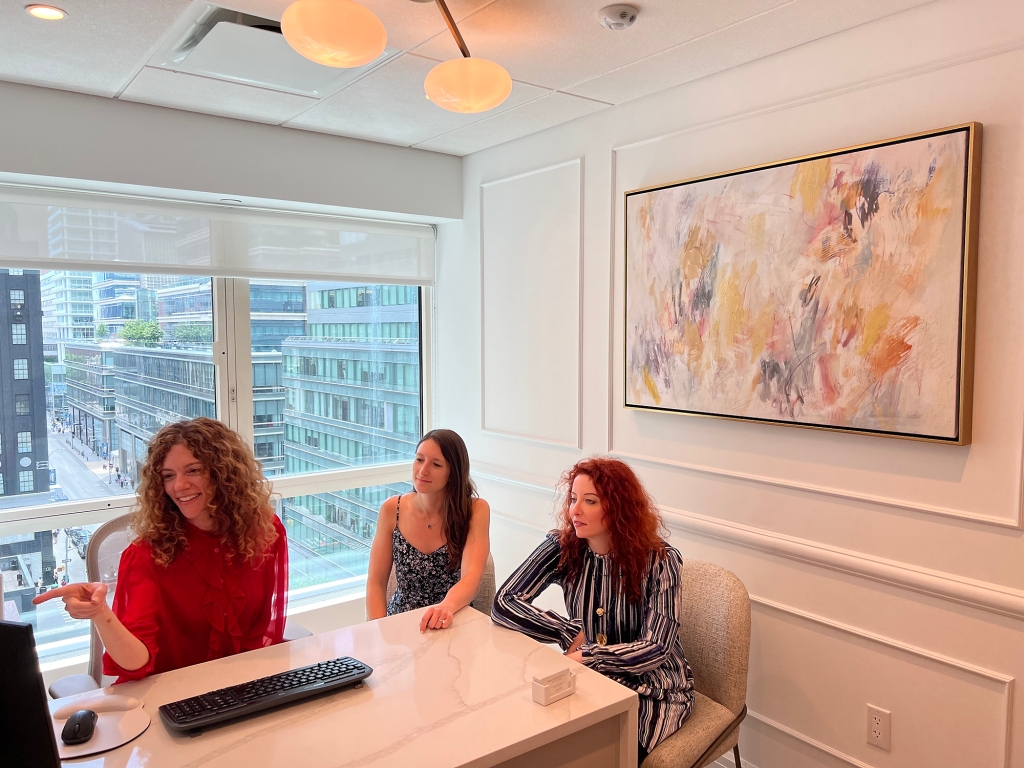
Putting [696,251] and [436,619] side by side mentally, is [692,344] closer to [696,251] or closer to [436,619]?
[696,251]

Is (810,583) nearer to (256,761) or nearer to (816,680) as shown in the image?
(816,680)

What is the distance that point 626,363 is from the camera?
2.80m

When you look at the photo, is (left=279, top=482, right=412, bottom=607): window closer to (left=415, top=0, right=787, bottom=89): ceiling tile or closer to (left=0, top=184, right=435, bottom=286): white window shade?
(left=0, top=184, right=435, bottom=286): white window shade

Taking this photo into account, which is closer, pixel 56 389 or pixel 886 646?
pixel 886 646

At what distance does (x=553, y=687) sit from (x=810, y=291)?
4.51 feet

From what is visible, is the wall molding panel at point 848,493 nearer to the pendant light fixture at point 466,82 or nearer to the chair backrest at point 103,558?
the pendant light fixture at point 466,82

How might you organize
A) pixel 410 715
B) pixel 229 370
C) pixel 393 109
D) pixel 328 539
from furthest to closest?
pixel 328 539, pixel 229 370, pixel 393 109, pixel 410 715

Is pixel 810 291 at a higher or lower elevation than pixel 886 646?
higher

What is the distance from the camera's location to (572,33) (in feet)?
7.03

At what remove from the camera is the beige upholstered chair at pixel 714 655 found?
195 centimetres

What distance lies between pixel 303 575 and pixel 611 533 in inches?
90.4

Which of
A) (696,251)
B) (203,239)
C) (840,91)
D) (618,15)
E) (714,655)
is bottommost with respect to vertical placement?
(714,655)

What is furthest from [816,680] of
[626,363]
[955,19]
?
[955,19]

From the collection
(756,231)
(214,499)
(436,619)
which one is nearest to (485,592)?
(436,619)
